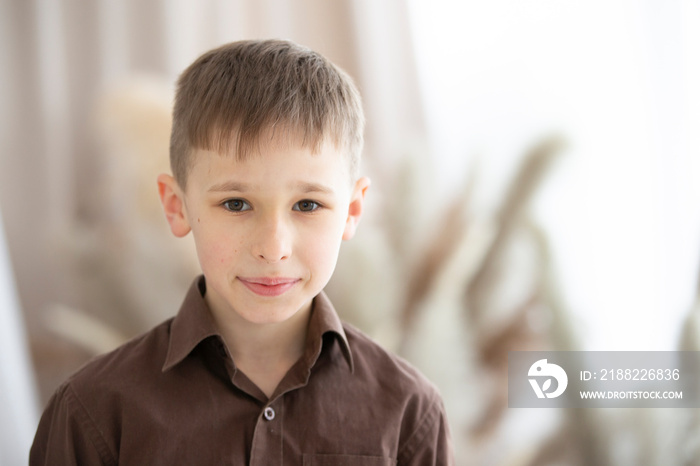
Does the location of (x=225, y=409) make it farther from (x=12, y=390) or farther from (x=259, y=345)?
(x=12, y=390)

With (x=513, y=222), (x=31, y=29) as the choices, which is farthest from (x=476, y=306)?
(x=31, y=29)

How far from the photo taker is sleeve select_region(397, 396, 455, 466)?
1.01 meters

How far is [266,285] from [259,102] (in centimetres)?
25

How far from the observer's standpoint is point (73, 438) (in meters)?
0.94

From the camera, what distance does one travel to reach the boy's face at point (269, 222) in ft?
2.91

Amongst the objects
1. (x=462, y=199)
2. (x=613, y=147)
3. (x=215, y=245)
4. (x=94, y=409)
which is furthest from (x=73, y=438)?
(x=613, y=147)

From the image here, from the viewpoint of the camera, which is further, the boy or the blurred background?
the blurred background

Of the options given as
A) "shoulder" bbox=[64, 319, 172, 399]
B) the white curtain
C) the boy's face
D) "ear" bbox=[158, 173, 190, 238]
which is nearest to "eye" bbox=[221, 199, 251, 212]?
the boy's face

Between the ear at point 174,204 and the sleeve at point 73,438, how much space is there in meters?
0.27

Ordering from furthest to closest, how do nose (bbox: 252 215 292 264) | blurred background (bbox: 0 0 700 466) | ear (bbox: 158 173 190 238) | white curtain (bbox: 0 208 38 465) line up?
blurred background (bbox: 0 0 700 466)
white curtain (bbox: 0 208 38 465)
ear (bbox: 158 173 190 238)
nose (bbox: 252 215 292 264)

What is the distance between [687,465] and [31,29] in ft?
5.75

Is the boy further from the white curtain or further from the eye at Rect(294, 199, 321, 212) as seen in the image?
the white curtain

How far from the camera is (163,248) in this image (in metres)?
1.53

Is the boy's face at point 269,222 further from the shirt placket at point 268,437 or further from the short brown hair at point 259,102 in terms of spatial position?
the shirt placket at point 268,437
